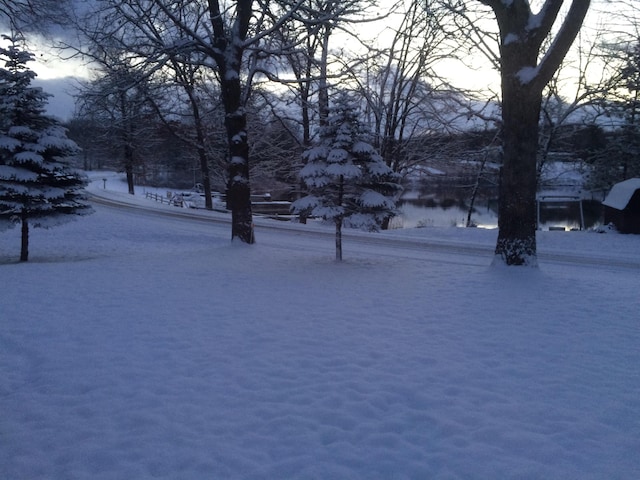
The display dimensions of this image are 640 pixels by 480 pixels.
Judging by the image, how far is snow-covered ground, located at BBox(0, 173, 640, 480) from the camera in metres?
3.45

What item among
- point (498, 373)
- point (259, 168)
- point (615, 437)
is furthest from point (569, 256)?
point (259, 168)

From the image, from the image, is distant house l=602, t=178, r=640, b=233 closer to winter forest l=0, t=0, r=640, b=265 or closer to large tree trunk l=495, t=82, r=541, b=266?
winter forest l=0, t=0, r=640, b=265

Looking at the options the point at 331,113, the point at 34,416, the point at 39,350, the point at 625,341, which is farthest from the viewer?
the point at 331,113

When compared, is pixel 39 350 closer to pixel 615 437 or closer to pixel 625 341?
pixel 615 437

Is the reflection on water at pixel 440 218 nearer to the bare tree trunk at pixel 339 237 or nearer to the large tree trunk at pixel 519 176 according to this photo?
the bare tree trunk at pixel 339 237

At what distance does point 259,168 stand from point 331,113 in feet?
62.8

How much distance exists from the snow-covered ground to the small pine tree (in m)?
3.39

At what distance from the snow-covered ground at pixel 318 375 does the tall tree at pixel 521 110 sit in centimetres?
88

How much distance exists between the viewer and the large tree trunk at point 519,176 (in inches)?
367

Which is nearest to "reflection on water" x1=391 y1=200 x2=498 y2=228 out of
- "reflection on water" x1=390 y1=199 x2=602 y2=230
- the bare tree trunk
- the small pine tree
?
"reflection on water" x1=390 y1=199 x2=602 y2=230

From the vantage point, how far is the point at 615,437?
146 inches

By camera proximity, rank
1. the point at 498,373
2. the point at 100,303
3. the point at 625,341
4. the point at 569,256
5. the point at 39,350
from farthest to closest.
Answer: the point at 569,256 → the point at 100,303 → the point at 625,341 → the point at 39,350 → the point at 498,373

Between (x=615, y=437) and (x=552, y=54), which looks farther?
(x=552, y=54)

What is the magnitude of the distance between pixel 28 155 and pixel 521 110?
1177 centimetres
